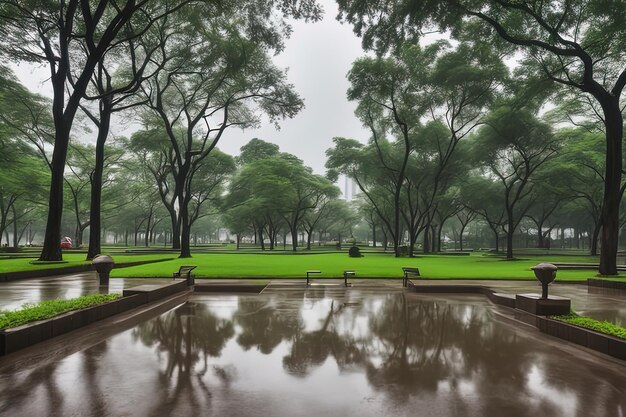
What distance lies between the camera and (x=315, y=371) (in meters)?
5.90

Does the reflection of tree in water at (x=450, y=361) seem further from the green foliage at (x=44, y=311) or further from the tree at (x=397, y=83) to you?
the tree at (x=397, y=83)

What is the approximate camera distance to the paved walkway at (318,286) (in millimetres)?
11055

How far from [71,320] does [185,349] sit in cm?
305

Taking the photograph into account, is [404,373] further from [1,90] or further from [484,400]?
[1,90]

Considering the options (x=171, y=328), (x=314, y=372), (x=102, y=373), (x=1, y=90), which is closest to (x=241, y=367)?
(x=314, y=372)

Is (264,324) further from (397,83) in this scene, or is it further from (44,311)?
(397,83)

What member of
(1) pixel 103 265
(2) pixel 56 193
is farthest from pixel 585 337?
(2) pixel 56 193

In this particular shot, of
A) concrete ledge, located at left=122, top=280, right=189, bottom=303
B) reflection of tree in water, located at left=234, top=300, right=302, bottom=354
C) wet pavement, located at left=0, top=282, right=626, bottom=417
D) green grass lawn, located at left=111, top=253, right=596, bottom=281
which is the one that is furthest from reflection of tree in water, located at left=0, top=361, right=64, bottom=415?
green grass lawn, located at left=111, top=253, right=596, bottom=281

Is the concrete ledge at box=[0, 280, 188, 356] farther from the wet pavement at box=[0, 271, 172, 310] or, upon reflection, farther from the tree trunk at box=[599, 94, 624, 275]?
the tree trunk at box=[599, 94, 624, 275]

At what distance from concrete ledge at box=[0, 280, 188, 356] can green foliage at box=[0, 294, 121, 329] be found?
160mm

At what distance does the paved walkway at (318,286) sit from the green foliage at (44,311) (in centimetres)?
215

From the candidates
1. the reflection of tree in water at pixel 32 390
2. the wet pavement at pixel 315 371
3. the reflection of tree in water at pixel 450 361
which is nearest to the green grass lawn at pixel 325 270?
the wet pavement at pixel 315 371

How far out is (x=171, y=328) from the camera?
857 centimetres

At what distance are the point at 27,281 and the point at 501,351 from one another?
17.5 metres
